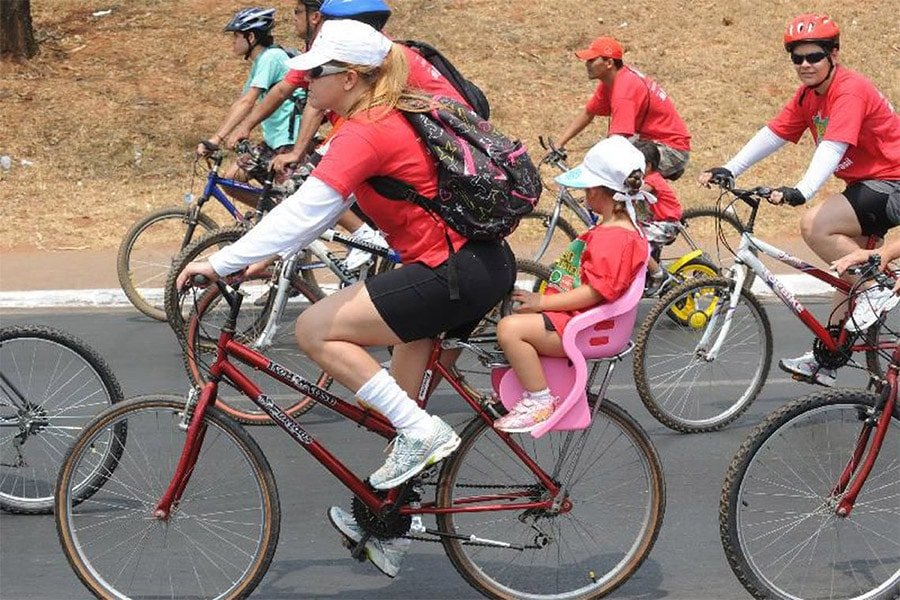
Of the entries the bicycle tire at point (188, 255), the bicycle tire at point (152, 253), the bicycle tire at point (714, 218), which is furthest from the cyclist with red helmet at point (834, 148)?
the bicycle tire at point (152, 253)

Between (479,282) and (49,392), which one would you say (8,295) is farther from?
(479,282)

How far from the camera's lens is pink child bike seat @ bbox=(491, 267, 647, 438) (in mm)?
5113

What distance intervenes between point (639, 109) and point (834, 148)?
8.72 ft

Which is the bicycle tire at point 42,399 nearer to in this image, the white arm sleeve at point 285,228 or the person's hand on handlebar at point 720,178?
the white arm sleeve at point 285,228

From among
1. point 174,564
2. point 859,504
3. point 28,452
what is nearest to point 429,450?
point 174,564

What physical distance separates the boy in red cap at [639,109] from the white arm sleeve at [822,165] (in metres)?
2.53

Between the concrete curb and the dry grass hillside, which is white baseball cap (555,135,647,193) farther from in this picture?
the dry grass hillside

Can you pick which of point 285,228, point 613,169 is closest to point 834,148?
point 613,169

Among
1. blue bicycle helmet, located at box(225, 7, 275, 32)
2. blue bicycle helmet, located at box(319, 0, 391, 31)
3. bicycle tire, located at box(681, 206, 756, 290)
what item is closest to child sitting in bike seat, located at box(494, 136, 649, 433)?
blue bicycle helmet, located at box(319, 0, 391, 31)

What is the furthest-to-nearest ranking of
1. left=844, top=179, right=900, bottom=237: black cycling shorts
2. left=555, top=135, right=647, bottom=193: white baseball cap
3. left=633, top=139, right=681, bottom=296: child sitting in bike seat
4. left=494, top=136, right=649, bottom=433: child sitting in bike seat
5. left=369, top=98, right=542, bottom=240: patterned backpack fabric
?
left=633, top=139, right=681, bottom=296: child sitting in bike seat < left=844, top=179, right=900, bottom=237: black cycling shorts < left=555, top=135, right=647, bottom=193: white baseball cap < left=494, top=136, right=649, bottom=433: child sitting in bike seat < left=369, top=98, right=542, bottom=240: patterned backpack fabric

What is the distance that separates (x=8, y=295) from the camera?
10930mm

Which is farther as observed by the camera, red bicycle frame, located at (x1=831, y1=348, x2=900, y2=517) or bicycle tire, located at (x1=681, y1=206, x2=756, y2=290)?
bicycle tire, located at (x1=681, y1=206, x2=756, y2=290)

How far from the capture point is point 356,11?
7.90 m

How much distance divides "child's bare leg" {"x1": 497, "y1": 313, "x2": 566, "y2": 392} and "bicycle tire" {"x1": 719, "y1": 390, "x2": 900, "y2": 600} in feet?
2.29
